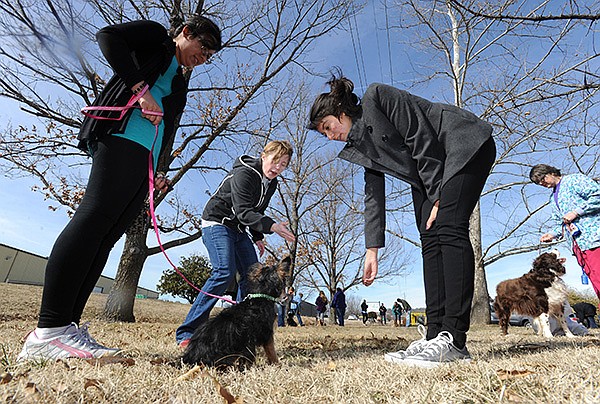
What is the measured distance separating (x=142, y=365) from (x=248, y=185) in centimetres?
182

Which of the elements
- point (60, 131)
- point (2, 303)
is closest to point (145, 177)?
point (60, 131)

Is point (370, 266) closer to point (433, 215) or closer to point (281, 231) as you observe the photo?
point (433, 215)

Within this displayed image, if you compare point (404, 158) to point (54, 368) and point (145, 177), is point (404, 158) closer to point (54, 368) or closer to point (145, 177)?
point (145, 177)

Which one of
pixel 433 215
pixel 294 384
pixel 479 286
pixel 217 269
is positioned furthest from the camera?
pixel 479 286

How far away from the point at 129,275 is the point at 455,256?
8.65 metres

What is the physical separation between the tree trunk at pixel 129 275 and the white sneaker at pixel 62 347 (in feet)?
24.4

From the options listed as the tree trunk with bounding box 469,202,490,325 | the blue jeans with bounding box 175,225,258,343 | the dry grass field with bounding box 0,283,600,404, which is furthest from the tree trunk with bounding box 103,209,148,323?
the tree trunk with bounding box 469,202,490,325

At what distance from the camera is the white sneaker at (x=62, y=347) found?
2035mm

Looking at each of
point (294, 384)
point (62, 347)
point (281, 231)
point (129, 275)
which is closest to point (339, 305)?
point (129, 275)

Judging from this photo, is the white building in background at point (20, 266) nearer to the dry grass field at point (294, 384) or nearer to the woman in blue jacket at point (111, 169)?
the woman in blue jacket at point (111, 169)

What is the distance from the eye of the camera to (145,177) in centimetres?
252

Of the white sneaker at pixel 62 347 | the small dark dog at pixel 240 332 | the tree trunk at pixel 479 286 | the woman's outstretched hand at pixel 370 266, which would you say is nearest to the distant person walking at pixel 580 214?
the woman's outstretched hand at pixel 370 266

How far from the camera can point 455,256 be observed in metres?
2.44

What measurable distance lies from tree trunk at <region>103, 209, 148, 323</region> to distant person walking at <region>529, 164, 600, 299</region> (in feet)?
28.2
